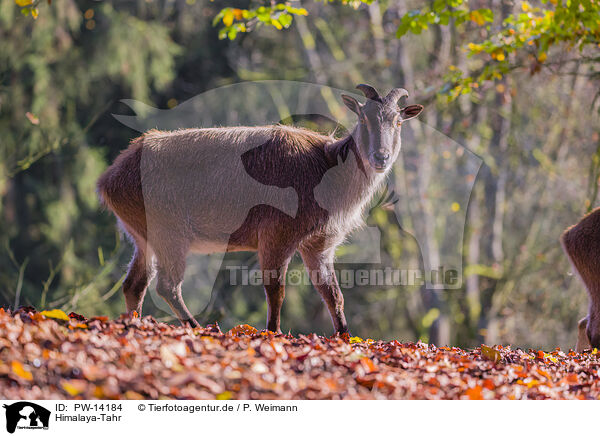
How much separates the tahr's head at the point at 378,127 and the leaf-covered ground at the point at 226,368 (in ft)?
5.61

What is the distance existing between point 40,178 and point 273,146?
→ 12265 mm

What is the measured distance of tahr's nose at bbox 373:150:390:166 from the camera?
601cm

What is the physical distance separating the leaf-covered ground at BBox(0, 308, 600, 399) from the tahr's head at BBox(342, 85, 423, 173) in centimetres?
171

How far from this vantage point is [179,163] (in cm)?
648

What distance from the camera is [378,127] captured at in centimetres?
617

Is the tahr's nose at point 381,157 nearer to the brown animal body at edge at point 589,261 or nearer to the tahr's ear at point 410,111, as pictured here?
the tahr's ear at point 410,111

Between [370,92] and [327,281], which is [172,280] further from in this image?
[370,92]

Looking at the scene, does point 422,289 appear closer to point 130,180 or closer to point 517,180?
point 517,180

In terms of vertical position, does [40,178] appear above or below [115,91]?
below

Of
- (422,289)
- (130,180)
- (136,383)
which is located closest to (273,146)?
(130,180)

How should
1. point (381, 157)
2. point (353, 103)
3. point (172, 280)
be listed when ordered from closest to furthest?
1. point (381, 157)
2. point (172, 280)
3. point (353, 103)

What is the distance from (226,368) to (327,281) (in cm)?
277
